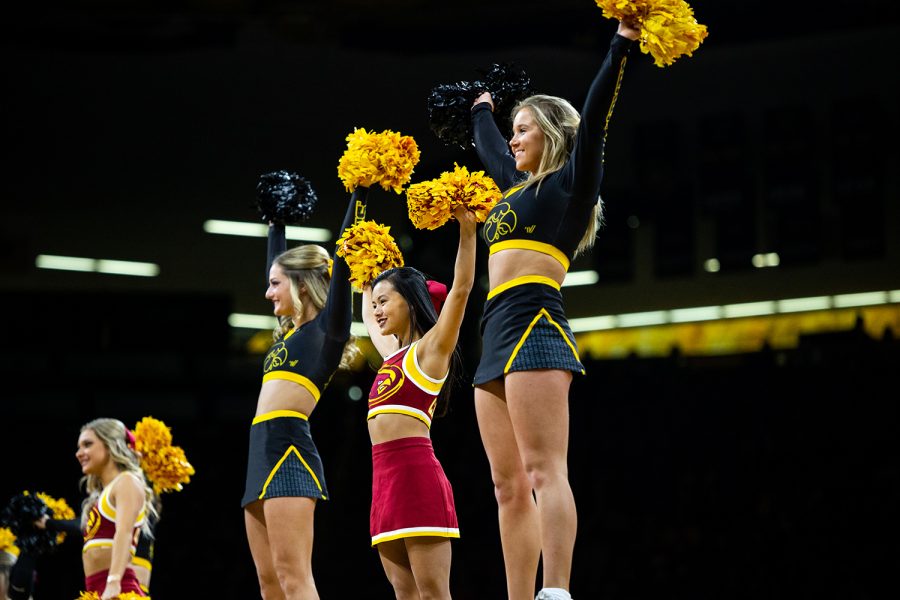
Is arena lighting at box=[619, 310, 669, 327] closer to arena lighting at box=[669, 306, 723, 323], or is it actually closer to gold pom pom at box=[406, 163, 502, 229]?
arena lighting at box=[669, 306, 723, 323]

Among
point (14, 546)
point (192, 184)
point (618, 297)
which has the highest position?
point (192, 184)

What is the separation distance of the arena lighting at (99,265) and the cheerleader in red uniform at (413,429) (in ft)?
29.7

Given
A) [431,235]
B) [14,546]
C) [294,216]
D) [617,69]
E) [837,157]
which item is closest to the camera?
[617,69]

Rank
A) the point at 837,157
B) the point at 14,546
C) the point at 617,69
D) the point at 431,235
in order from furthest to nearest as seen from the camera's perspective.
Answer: the point at 431,235 < the point at 837,157 < the point at 14,546 < the point at 617,69

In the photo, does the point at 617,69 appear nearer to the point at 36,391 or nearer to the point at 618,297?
the point at 618,297

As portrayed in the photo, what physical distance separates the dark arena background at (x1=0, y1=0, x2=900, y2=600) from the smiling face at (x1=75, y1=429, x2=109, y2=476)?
19.4ft

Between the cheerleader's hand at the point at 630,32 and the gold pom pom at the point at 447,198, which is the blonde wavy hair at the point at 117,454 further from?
the cheerleader's hand at the point at 630,32

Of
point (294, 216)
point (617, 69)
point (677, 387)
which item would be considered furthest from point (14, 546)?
point (677, 387)

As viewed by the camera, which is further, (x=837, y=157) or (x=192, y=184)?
(x=192, y=184)

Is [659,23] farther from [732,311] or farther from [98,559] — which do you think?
[732,311]

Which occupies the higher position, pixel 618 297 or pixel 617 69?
pixel 618 297

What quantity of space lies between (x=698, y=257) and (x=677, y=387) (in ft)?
4.76

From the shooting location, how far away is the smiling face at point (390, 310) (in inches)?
179

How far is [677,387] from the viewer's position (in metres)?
12.3
